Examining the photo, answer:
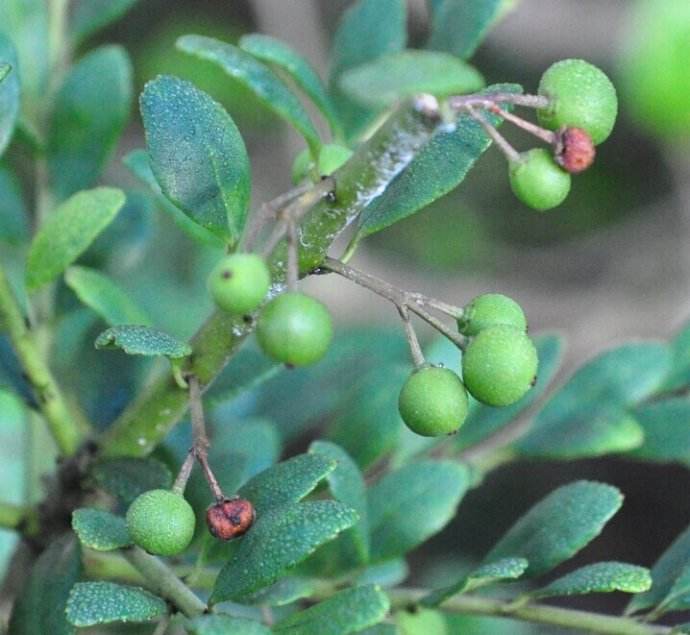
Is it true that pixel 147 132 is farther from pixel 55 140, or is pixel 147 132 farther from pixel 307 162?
pixel 55 140

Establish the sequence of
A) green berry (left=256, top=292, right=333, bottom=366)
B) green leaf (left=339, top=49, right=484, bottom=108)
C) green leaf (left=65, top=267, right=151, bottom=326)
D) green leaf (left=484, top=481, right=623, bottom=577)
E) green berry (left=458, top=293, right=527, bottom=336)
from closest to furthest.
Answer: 1. green leaf (left=339, top=49, right=484, bottom=108)
2. green berry (left=256, top=292, right=333, bottom=366)
3. green berry (left=458, top=293, right=527, bottom=336)
4. green leaf (left=484, top=481, right=623, bottom=577)
5. green leaf (left=65, top=267, right=151, bottom=326)

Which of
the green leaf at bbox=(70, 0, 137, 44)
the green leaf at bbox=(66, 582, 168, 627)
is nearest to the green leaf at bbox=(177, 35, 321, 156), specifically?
the green leaf at bbox=(66, 582, 168, 627)

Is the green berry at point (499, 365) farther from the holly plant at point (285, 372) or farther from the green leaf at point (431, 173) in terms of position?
the green leaf at point (431, 173)

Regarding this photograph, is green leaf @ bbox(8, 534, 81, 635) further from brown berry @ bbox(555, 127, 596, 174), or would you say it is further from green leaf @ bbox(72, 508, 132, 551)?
brown berry @ bbox(555, 127, 596, 174)

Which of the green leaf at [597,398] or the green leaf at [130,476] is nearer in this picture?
the green leaf at [130,476]

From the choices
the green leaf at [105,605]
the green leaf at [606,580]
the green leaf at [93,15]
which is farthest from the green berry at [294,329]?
the green leaf at [93,15]

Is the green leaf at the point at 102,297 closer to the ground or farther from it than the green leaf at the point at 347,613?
farther from it

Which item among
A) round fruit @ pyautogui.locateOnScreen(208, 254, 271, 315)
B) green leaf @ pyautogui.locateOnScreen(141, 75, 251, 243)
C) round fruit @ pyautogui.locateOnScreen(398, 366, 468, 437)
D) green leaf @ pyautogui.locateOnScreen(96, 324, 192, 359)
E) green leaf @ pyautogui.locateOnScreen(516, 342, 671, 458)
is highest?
green leaf @ pyautogui.locateOnScreen(141, 75, 251, 243)
